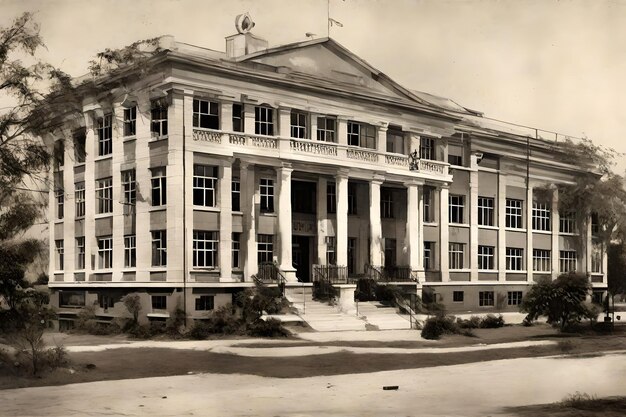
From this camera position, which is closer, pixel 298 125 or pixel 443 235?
pixel 298 125

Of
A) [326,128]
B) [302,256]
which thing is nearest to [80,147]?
[326,128]

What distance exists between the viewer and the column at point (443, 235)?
1325 inches

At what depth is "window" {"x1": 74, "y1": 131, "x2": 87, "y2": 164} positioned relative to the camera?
18.4 meters

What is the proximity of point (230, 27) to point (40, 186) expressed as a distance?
16.1ft

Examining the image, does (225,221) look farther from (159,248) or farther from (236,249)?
(159,248)

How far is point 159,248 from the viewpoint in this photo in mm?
23938

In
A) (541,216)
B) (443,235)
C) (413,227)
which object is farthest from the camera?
(443,235)

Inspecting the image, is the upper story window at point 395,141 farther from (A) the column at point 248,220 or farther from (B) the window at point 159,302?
(B) the window at point 159,302

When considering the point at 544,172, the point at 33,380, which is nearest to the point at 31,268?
the point at 33,380

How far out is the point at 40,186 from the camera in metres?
17.2

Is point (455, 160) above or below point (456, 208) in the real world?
above

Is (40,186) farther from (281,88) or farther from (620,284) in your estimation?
(620,284)

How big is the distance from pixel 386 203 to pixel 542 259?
30.8 feet

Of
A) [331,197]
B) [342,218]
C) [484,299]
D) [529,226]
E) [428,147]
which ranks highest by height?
[428,147]
